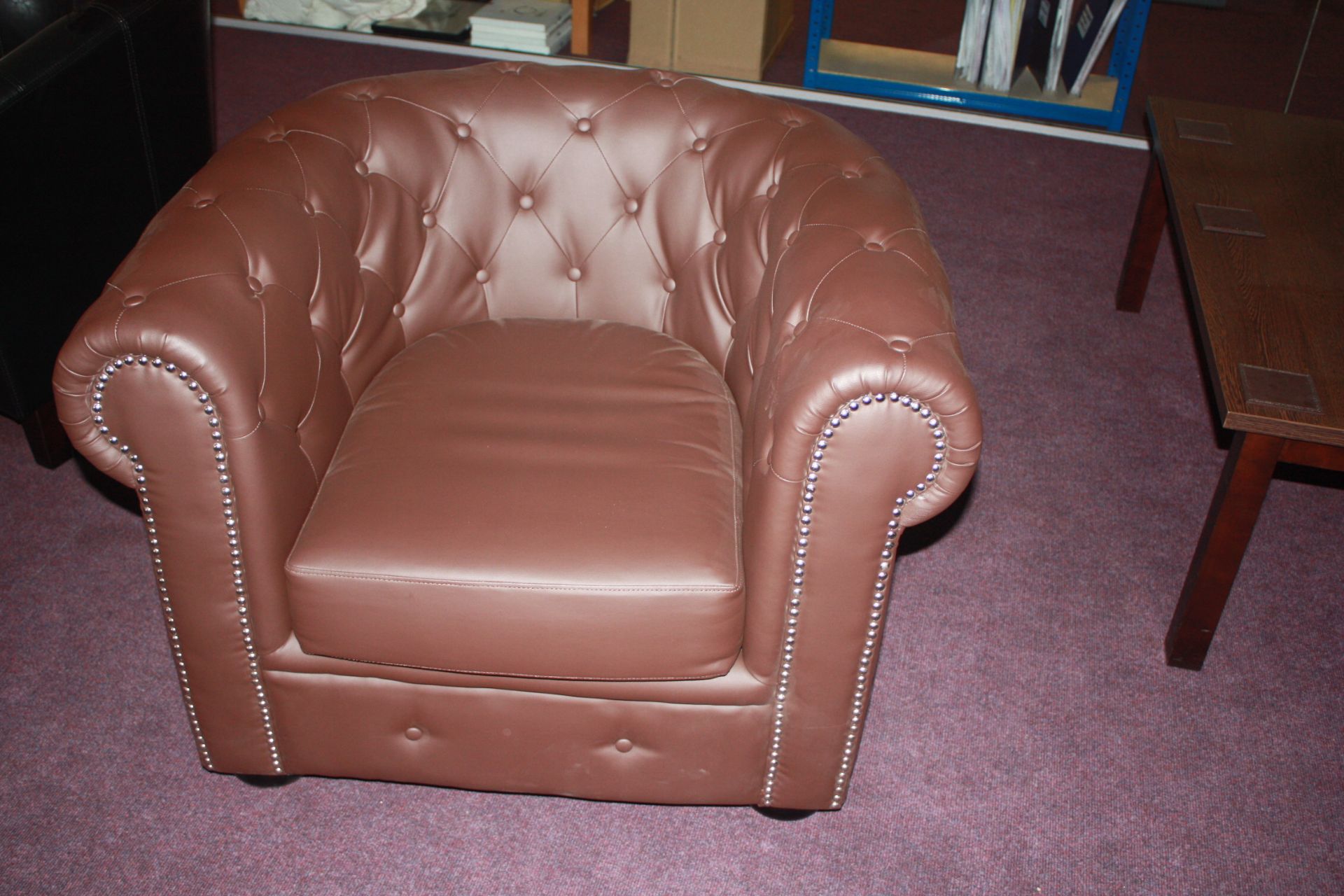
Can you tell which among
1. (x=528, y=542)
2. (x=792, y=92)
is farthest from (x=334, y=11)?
(x=528, y=542)

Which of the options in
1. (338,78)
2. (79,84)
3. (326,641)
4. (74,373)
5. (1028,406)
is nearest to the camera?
(74,373)

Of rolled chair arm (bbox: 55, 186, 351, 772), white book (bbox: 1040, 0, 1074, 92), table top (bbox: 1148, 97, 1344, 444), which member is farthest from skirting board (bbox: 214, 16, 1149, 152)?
rolled chair arm (bbox: 55, 186, 351, 772)

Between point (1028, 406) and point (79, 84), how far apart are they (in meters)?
1.83

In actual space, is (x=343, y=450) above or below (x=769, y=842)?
above

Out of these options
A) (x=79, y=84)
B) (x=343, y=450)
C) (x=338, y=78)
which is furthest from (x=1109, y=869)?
(x=338, y=78)

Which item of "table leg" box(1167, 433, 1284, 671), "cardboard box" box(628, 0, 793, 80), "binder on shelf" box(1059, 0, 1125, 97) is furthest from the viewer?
"cardboard box" box(628, 0, 793, 80)

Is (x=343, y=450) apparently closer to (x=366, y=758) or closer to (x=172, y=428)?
(x=172, y=428)

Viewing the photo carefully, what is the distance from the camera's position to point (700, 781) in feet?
4.76

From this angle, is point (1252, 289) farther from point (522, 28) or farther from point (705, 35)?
point (522, 28)

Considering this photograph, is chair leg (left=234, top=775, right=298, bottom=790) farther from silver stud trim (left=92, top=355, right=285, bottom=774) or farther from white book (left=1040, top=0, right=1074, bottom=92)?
white book (left=1040, top=0, right=1074, bottom=92)

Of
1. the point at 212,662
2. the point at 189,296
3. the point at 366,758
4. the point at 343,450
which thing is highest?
the point at 189,296

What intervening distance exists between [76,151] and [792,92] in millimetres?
2286

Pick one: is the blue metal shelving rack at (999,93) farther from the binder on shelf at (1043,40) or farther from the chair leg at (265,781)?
the chair leg at (265,781)

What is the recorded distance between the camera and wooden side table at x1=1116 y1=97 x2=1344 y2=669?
1.57 m
